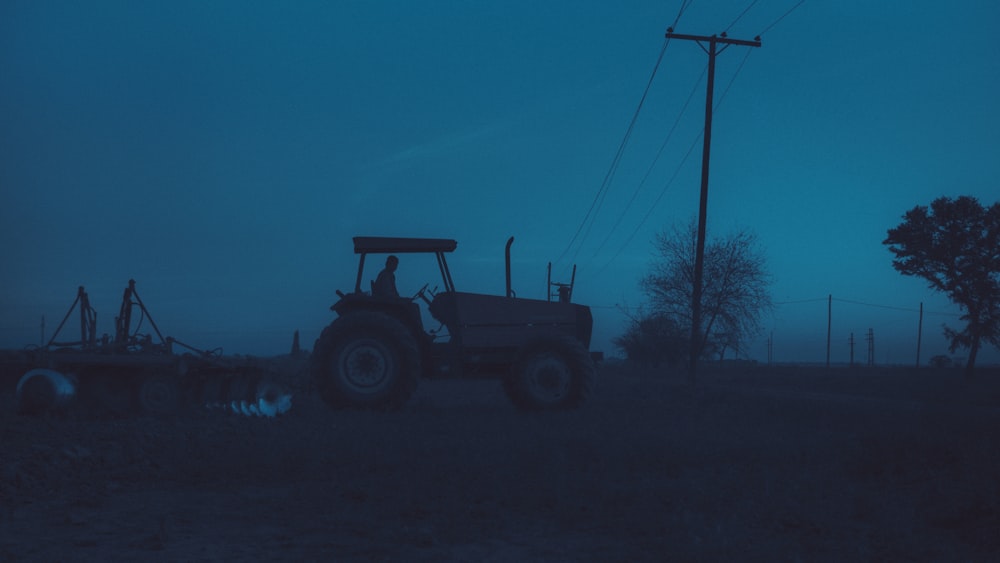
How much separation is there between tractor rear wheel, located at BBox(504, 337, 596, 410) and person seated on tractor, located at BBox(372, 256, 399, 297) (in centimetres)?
248

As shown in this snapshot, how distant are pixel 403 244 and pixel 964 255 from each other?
3148 cm

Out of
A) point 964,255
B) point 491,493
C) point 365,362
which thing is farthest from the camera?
point 964,255

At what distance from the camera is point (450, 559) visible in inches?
210

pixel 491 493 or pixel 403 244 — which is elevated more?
pixel 403 244

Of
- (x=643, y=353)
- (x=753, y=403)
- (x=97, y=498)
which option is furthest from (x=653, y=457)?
(x=643, y=353)

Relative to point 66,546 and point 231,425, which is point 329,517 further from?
point 231,425

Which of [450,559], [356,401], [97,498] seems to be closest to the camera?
[450,559]

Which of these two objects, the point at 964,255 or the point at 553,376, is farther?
the point at 964,255

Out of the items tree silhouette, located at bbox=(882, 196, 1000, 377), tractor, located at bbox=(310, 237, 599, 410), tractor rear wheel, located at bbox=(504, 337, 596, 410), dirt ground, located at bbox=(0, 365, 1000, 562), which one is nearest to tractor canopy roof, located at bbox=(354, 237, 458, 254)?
tractor, located at bbox=(310, 237, 599, 410)

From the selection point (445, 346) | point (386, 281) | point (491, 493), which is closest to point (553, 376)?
point (445, 346)

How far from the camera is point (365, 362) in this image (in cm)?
1404

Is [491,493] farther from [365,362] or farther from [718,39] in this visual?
[718,39]

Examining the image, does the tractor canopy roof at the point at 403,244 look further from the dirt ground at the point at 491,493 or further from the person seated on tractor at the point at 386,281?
the dirt ground at the point at 491,493

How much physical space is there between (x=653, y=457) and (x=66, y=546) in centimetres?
541
